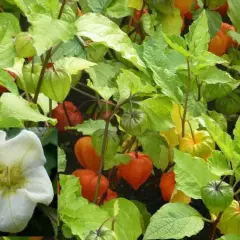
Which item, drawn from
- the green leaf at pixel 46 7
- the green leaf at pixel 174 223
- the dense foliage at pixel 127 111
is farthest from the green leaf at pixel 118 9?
the green leaf at pixel 174 223

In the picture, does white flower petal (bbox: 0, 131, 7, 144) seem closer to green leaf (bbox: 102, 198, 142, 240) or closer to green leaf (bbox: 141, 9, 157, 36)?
green leaf (bbox: 102, 198, 142, 240)

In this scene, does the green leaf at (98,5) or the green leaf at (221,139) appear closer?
the green leaf at (221,139)

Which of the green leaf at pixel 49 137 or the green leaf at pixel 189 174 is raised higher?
the green leaf at pixel 49 137

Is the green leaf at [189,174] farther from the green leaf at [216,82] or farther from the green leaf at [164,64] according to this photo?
the green leaf at [216,82]

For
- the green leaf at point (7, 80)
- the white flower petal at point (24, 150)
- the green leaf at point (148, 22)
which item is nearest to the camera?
the white flower petal at point (24, 150)

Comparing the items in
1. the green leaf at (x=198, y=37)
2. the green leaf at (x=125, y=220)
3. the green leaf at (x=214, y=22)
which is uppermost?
the green leaf at (x=198, y=37)

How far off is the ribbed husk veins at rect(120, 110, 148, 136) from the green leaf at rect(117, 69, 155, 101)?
3 centimetres

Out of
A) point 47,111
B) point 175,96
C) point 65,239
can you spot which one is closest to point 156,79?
point 175,96

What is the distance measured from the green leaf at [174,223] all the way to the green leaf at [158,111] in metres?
0.13

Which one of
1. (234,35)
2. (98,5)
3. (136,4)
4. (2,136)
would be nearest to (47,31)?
(2,136)

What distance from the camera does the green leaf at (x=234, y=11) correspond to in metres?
1.54

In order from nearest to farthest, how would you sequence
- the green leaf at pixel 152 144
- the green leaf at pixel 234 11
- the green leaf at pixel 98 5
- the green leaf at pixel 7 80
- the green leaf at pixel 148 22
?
the green leaf at pixel 7 80, the green leaf at pixel 152 144, the green leaf at pixel 98 5, the green leaf at pixel 148 22, the green leaf at pixel 234 11

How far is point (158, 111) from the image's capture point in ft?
3.76

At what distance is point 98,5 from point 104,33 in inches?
10.7
